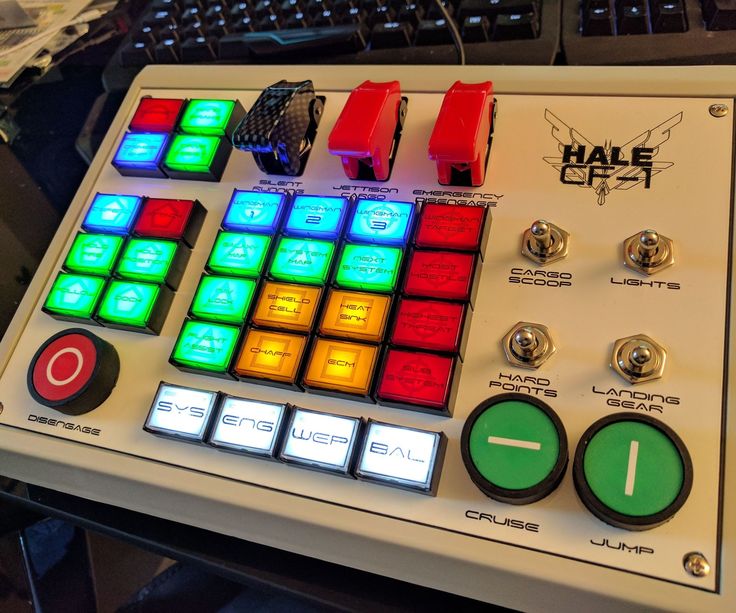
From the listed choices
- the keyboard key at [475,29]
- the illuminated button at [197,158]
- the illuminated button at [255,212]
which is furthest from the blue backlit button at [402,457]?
the keyboard key at [475,29]

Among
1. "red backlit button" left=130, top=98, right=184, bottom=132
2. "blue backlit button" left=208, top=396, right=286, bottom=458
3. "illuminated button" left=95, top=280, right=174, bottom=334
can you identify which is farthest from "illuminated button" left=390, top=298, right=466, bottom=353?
"red backlit button" left=130, top=98, right=184, bottom=132

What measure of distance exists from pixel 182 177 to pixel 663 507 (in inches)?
20.2

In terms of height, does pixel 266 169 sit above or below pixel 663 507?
above

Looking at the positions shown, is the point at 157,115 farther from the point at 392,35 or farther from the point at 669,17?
the point at 669,17

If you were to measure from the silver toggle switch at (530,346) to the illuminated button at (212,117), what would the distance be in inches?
14.1

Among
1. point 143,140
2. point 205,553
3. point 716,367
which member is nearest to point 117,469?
point 205,553

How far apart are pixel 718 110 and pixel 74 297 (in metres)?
0.58

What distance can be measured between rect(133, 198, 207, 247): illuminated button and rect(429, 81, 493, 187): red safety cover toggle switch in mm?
230

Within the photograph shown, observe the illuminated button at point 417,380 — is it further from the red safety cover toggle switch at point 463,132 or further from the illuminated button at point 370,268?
the red safety cover toggle switch at point 463,132

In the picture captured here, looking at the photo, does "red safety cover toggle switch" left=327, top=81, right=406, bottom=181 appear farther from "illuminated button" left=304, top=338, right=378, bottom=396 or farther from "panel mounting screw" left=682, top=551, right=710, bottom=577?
"panel mounting screw" left=682, top=551, right=710, bottom=577

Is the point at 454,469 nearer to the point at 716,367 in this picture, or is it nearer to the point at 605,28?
the point at 716,367

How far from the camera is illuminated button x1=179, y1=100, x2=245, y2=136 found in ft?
2.17

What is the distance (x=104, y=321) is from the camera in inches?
23.3

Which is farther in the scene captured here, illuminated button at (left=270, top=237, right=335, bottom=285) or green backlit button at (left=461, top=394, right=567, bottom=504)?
illuminated button at (left=270, top=237, right=335, bottom=285)
